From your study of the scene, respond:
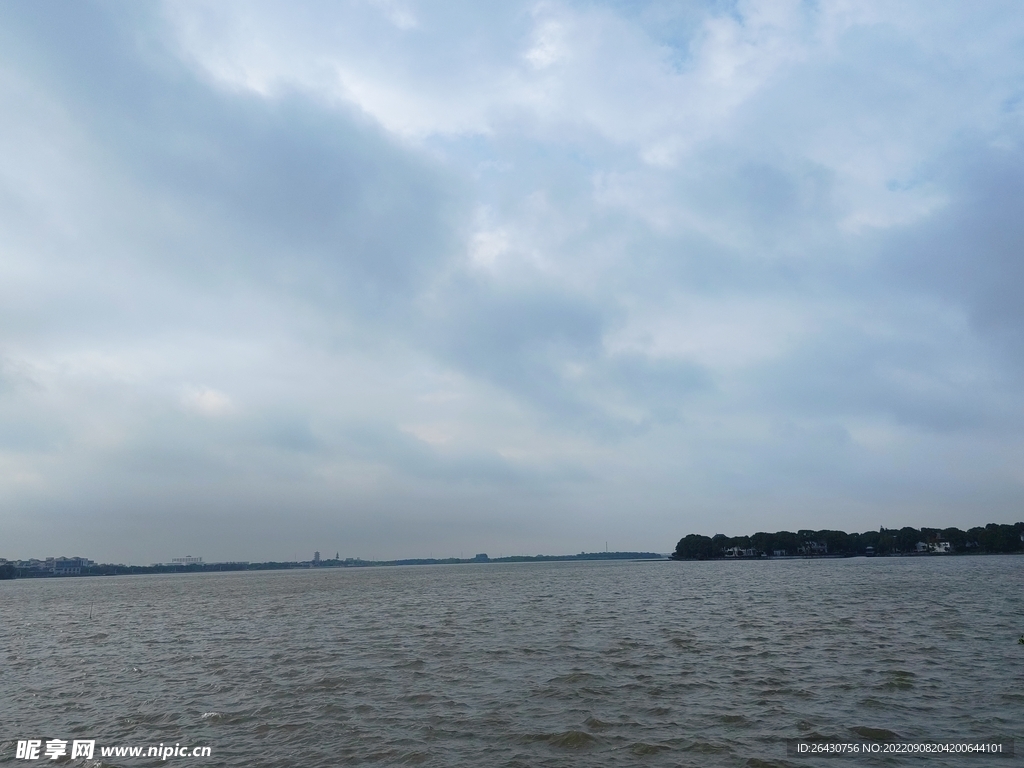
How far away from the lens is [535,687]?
2333 centimetres

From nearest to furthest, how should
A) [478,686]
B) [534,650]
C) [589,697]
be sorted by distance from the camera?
[589,697], [478,686], [534,650]

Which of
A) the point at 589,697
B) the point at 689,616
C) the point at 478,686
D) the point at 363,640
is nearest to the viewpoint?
the point at 589,697

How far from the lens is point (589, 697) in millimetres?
21625

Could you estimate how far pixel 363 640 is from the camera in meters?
37.7

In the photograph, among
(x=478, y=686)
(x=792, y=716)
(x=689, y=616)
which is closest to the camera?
(x=792, y=716)

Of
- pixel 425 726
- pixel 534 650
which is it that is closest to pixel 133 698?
pixel 425 726

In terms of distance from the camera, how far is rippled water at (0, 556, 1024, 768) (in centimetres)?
1705

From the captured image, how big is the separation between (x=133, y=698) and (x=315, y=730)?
10.4 m

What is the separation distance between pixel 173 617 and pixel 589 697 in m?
54.9

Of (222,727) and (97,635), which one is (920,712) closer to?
(222,727)

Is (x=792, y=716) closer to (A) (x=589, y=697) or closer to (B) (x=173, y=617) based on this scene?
(A) (x=589, y=697)

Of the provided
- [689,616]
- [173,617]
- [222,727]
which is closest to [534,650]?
[222,727]

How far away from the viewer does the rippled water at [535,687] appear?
55.9ft

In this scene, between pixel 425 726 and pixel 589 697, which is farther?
pixel 589 697
